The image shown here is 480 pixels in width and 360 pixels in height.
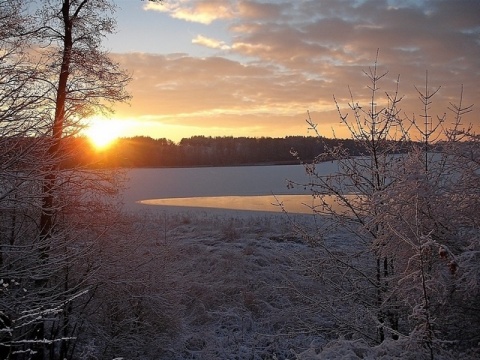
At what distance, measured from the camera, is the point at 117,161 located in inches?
440

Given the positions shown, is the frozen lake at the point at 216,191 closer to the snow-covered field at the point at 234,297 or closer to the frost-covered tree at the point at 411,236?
the snow-covered field at the point at 234,297

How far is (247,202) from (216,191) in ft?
33.5

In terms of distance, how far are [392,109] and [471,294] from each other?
4.07 metres

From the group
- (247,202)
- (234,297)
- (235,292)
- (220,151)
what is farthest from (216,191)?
(220,151)

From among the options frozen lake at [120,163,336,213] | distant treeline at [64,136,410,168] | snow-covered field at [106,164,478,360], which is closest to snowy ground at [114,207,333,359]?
snow-covered field at [106,164,478,360]

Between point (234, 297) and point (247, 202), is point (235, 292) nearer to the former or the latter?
point (234, 297)

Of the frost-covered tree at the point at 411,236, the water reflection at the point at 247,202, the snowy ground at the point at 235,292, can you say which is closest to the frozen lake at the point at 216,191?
the water reflection at the point at 247,202

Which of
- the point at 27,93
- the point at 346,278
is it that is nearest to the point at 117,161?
the point at 27,93

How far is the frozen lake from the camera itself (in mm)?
34781

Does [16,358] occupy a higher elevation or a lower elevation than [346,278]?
lower

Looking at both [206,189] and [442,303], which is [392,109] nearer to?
[442,303]

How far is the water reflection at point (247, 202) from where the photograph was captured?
1220 inches

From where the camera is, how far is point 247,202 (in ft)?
119

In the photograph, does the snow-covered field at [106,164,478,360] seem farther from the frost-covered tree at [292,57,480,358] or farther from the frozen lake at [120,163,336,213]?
the frozen lake at [120,163,336,213]
